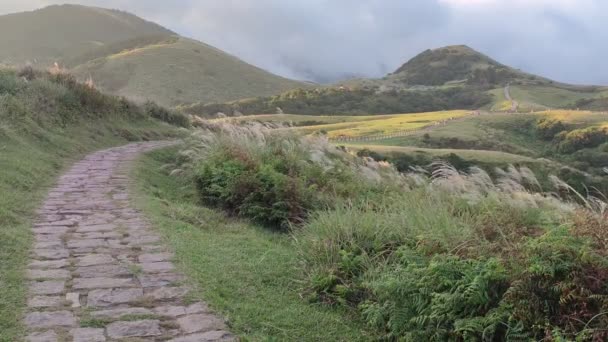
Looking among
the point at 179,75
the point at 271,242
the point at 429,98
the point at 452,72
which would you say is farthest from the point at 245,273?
the point at 452,72

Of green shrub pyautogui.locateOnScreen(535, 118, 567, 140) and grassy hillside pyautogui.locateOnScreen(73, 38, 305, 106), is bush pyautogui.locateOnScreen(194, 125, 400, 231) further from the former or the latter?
grassy hillside pyautogui.locateOnScreen(73, 38, 305, 106)

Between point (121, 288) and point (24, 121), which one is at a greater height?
point (24, 121)

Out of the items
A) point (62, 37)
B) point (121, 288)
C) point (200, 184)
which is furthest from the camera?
point (62, 37)

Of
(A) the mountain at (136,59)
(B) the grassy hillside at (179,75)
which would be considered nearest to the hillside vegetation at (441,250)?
(A) the mountain at (136,59)

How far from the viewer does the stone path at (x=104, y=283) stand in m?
3.50

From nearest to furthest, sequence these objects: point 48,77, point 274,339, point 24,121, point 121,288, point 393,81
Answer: point 274,339 < point 121,288 < point 24,121 < point 48,77 < point 393,81

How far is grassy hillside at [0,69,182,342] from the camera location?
4.40 m

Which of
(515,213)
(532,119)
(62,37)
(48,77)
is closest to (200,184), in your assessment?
(515,213)

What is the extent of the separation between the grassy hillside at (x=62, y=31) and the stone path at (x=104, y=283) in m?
118

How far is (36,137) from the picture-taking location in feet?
34.3

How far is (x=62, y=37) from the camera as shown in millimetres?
140375

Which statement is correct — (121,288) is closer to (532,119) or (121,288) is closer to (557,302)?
(557,302)

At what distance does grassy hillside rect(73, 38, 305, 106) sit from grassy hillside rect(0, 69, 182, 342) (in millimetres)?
54833

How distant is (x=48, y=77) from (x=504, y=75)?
486 ft
